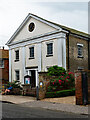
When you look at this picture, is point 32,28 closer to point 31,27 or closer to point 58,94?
point 31,27

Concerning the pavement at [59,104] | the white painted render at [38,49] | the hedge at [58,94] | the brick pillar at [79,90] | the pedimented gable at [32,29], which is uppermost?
the pedimented gable at [32,29]

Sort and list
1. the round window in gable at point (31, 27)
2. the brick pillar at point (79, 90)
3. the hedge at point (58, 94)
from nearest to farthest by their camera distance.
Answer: the brick pillar at point (79, 90) < the hedge at point (58, 94) < the round window in gable at point (31, 27)

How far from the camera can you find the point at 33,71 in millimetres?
25766

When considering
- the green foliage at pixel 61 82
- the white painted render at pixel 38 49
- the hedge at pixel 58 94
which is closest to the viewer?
the hedge at pixel 58 94

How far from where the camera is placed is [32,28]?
84.9 feet

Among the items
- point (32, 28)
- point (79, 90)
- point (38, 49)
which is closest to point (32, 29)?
point (32, 28)

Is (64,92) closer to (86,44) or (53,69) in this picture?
(53,69)

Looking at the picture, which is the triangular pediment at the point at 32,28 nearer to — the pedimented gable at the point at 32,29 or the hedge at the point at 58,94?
the pedimented gable at the point at 32,29

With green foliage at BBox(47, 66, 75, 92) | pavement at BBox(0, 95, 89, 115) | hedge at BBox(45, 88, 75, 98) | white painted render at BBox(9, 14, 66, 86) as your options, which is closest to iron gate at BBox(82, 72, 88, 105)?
pavement at BBox(0, 95, 89, 115)

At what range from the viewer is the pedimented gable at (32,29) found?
940 inches

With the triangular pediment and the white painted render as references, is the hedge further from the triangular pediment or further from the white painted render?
the triangular pediment

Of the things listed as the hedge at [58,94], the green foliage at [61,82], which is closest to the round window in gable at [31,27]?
the green foliage at [61,82]

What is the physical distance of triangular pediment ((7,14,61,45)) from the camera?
2365 cm

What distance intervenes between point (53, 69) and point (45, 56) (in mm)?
4470
